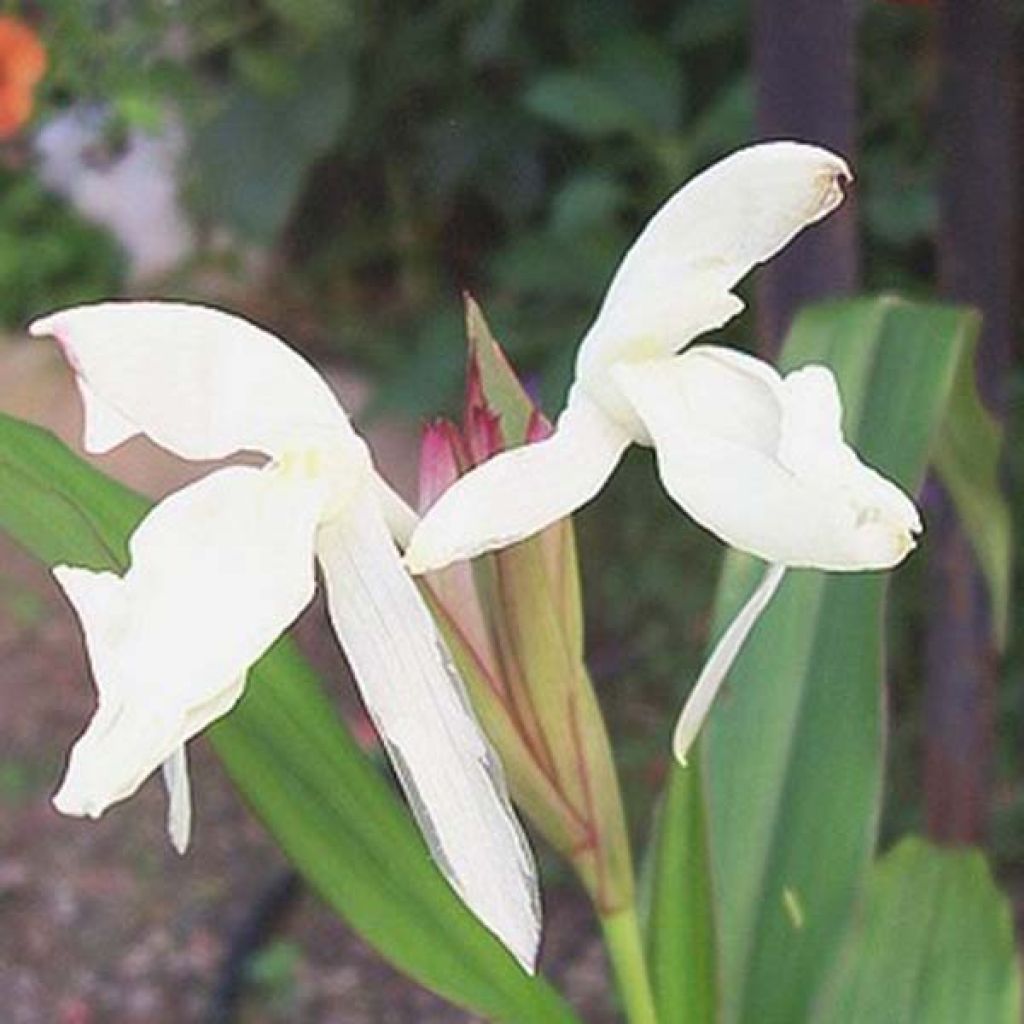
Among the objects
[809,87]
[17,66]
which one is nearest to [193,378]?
[809,87]

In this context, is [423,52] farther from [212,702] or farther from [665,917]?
[212,702]

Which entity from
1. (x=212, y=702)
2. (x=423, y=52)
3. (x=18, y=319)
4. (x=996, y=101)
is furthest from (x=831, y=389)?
(x=18, y=319)

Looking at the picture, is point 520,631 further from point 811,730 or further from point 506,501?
point 811,730

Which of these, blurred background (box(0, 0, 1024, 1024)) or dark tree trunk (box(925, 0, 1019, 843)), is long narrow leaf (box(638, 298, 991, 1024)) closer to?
dark tree trunk (box(925, 0, 1019, 843))

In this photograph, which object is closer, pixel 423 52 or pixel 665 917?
pixel 665 917

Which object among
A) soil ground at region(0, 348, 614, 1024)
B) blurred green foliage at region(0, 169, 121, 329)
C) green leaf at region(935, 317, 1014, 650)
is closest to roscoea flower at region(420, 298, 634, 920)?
green leaf at region(935, 317, 1014, 650)

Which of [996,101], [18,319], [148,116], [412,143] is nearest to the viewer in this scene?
[996,101]
